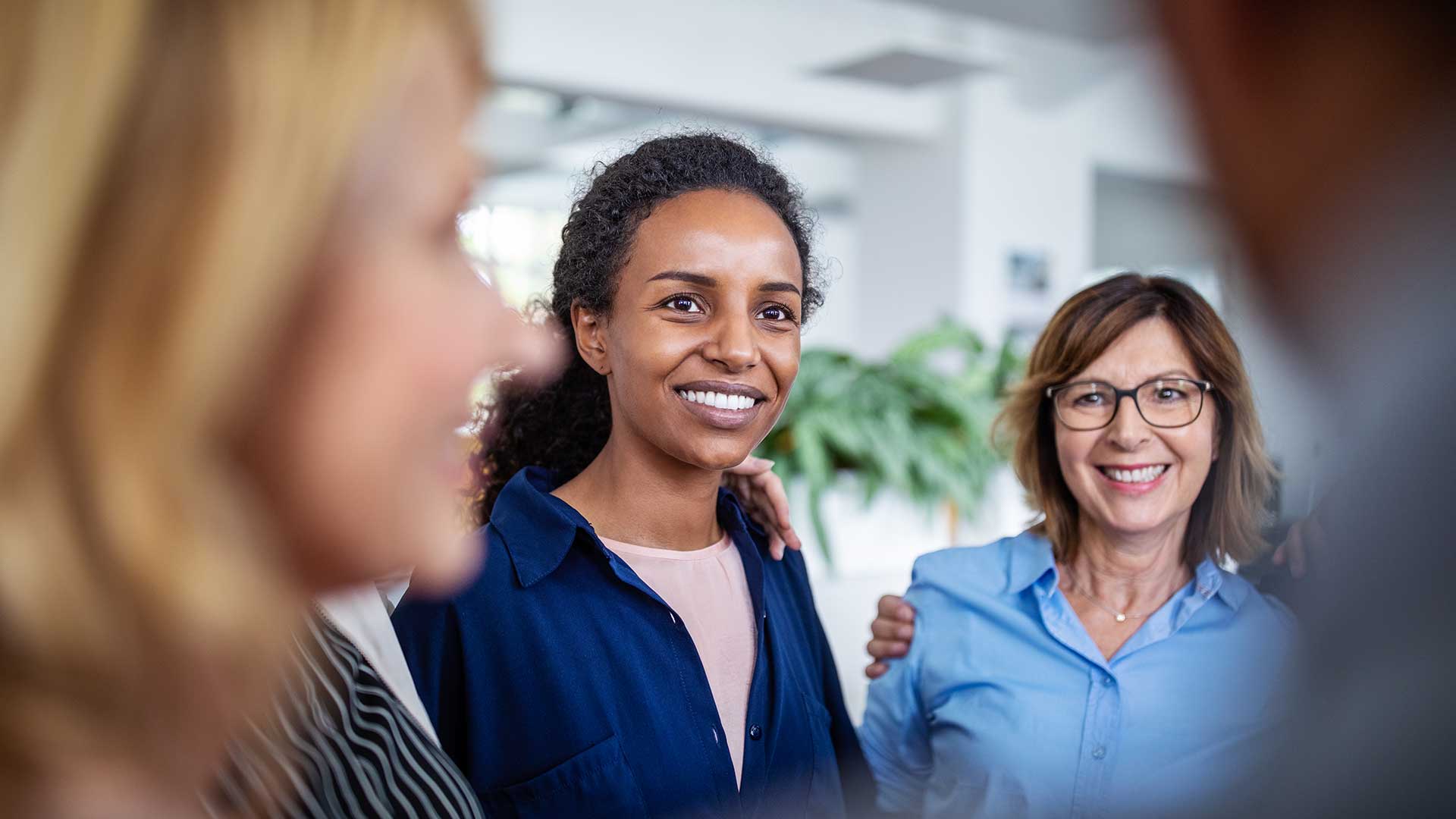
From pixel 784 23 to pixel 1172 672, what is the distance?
234 inches

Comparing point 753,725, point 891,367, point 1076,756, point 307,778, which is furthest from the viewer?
point 891,367

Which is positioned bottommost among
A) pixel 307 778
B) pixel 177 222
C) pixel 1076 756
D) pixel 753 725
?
pixel 1076 756

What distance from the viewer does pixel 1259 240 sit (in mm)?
281

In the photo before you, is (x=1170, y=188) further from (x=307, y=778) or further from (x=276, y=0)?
(x=307, y=778)

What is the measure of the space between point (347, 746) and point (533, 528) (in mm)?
446

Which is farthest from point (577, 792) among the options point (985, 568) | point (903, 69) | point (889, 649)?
point (903, 69)

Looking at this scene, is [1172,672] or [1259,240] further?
[1172,672]

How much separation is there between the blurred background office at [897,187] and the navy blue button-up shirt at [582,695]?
0.63 m

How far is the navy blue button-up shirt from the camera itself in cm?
126

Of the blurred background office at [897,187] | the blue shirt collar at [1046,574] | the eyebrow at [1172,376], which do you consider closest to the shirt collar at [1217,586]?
the blue shirt collar at [1046,574]

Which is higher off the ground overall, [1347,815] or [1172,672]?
[1347,815]

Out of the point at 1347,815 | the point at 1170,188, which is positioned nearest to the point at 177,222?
the point at 1170,188

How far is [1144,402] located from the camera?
5.61 feet

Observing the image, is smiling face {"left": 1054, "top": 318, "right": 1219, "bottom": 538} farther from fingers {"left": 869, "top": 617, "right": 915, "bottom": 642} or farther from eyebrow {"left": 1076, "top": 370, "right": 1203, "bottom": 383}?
fingers {"left": 869, "top": 617, "right": 915, "bottom": 642}
